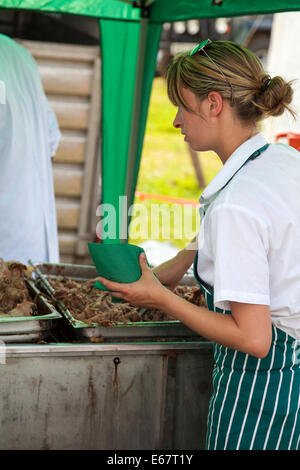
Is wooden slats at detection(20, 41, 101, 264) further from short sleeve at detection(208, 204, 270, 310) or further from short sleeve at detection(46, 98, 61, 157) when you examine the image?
short sleeve at detection(208, 204, 270, 310)

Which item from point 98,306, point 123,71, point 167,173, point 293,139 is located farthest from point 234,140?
point 167,173

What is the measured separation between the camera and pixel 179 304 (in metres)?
1.33

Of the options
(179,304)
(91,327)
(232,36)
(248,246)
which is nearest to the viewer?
(248,246)

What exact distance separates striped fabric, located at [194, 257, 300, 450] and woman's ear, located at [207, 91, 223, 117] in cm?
43

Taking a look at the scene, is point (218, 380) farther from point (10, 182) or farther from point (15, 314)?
point (10, 182)

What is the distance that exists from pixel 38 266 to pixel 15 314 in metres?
0.65

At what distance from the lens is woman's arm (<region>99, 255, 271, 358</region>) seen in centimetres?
120

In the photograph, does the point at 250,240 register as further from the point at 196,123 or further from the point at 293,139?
the point at 293,139

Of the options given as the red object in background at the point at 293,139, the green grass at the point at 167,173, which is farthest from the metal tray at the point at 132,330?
the green grass at the point at 167,173

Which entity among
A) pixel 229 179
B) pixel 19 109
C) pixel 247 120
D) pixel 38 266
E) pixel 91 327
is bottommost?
pixel 91 327

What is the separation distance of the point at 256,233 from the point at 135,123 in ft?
7.54

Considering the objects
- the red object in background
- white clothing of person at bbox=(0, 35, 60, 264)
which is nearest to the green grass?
white clothing of person at bbox=(0, 35, 60, 264)

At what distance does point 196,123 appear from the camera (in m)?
1.38

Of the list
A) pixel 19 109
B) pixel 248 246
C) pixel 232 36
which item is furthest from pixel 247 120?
pixel 232 36
